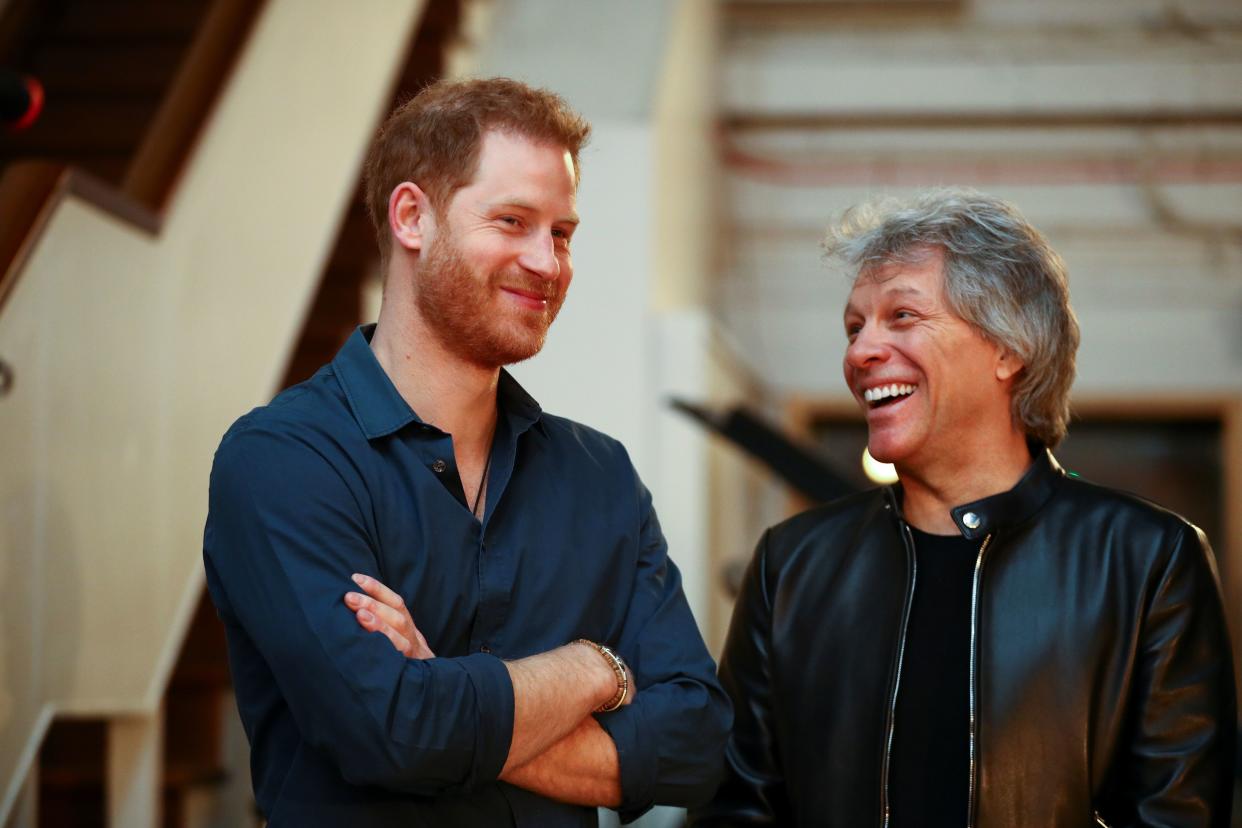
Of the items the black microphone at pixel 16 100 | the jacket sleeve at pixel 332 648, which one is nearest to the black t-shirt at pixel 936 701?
the jacket sleeve at pixel 332 648

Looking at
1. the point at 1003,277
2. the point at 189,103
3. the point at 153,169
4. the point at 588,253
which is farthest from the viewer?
the point at 588,253

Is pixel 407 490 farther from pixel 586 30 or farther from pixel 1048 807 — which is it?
pixel 586 30

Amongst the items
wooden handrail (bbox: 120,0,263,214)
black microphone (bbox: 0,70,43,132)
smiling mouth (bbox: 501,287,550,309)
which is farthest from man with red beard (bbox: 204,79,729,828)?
wooden handrail (bbox: 120,0,263,214)

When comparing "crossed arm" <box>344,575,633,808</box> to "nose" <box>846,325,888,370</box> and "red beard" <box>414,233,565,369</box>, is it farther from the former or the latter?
"nose" <box>846,325,888,370</box>

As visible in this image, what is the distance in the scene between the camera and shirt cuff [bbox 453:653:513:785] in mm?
1552

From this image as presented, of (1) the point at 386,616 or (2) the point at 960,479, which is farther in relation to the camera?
(2) the point at 960,479

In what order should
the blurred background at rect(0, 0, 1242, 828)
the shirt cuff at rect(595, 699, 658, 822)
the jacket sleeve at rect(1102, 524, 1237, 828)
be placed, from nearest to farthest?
the shirt cuff at rect(595, 699, 658, 822) → the jacket sleeve at rect(1102, 524, 1237, 828) → the blurred background at rect(0, 0, 1242, 828)

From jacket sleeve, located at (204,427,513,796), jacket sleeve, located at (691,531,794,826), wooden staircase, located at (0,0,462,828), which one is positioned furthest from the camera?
wooden staircase, located at (0,0,462,828)

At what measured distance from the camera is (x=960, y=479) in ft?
6.70

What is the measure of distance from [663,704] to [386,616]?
36 centimetres

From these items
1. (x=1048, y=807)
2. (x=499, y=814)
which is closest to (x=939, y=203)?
(x=1048, y=807)

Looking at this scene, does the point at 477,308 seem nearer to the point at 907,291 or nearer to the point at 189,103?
the point at 907,291

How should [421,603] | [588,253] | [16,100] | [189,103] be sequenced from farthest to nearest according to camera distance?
[588,253] < [189,103] < [16,100] < [421,603]

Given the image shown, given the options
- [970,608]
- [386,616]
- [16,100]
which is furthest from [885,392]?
[16,100]
